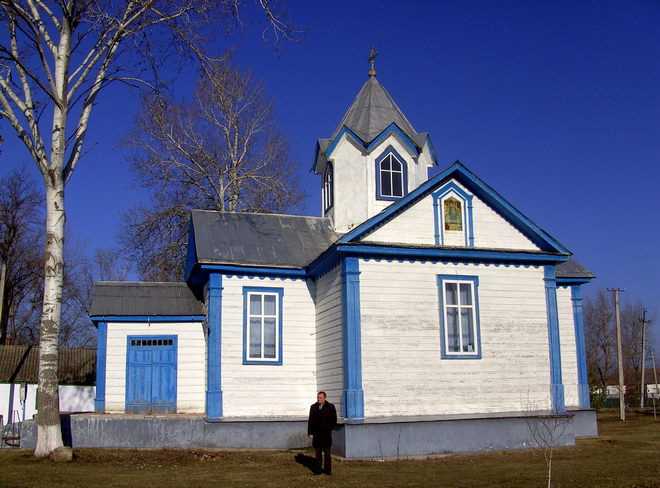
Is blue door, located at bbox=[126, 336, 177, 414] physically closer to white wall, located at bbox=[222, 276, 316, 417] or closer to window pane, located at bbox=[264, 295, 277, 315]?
white wall, located at bbox=[222, 276, 316, 417]

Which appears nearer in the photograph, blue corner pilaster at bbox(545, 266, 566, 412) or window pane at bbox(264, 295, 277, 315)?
blue corner pilaster at bbox(545, 266, 566, 412)

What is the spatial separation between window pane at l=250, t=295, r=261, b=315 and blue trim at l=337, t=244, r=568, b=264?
3011 millimetres

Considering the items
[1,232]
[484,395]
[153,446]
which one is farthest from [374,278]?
[1,232]

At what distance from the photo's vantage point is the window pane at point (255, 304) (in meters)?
16.2

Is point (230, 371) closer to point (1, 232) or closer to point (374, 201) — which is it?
point (374, 201)

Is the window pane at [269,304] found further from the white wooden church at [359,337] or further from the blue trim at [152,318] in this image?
the blue trim at [152,318]

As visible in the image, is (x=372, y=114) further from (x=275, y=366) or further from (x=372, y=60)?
(x=275, y=366)

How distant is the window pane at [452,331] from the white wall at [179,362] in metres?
6.27

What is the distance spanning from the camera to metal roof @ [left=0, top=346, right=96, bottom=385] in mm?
33688

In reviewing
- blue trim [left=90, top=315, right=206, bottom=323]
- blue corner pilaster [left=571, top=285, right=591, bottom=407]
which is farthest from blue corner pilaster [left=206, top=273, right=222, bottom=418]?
blue corner pilaster [left=571, top=285, right=591, bottom=407]

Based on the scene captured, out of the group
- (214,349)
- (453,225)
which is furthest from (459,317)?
(214,349)

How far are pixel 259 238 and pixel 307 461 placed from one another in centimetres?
657

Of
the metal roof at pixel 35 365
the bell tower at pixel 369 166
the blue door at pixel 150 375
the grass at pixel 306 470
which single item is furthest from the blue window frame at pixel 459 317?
the metal roof at pixel 35 365

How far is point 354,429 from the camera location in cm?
1364
